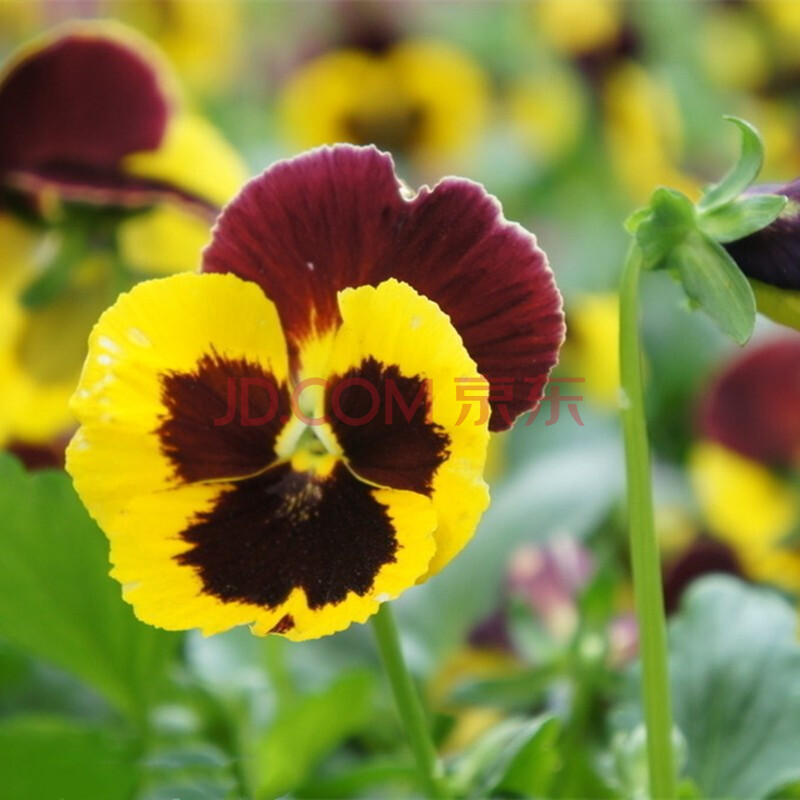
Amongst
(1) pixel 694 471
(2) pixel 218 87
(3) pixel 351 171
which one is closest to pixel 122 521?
(3) pixel 351 171

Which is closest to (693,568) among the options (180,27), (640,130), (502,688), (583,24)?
(502,688)

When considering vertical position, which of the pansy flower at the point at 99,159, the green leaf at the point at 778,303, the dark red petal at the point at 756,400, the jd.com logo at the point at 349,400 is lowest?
the jd.com logo at the point at 349,400

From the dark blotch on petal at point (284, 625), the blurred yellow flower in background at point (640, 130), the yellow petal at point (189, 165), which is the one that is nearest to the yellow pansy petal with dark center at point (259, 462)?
the dark blotch on petal at point (284, 625)

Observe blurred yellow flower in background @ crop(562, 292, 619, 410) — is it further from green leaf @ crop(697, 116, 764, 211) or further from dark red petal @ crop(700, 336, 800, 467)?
green leaf @ crop(697, 116, 764, 211)

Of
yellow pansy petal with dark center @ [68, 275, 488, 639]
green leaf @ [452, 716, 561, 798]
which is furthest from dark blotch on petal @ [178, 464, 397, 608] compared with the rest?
green leaf @ [452, 716, 561, 798]

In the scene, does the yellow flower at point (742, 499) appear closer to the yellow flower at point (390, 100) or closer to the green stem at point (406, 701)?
the green stem at point (406, 701)

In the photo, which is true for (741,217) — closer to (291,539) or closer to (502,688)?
(291,539)
